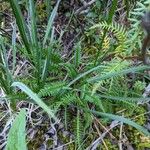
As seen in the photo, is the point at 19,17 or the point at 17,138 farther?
the point at 19,17

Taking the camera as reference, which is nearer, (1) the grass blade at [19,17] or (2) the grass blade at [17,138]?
(2) the grass blade at [17,138]

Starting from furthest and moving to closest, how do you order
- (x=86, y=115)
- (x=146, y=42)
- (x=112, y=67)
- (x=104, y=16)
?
1. (x=104, y=16)
2. (x=86, y=115)
3. (x=112, y=67)
4. (x=146, y=42)

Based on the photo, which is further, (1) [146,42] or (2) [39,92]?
(2) [39,92]

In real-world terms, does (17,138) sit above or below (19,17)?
below

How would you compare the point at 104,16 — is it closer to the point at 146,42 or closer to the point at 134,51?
the point at 134,51

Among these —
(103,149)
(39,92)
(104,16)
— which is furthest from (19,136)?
(104,16)

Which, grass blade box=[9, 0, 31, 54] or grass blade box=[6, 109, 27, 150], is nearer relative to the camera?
grass blade box=[6, 109, 27, 150]

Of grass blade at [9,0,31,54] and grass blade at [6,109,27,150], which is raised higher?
grass blade at [9,0,31,54]

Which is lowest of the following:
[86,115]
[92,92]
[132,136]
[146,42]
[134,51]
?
[132,136]

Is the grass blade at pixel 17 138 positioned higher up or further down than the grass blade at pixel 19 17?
further down

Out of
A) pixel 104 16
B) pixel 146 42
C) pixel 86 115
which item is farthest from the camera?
pixel 104 16

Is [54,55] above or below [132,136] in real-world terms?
above
